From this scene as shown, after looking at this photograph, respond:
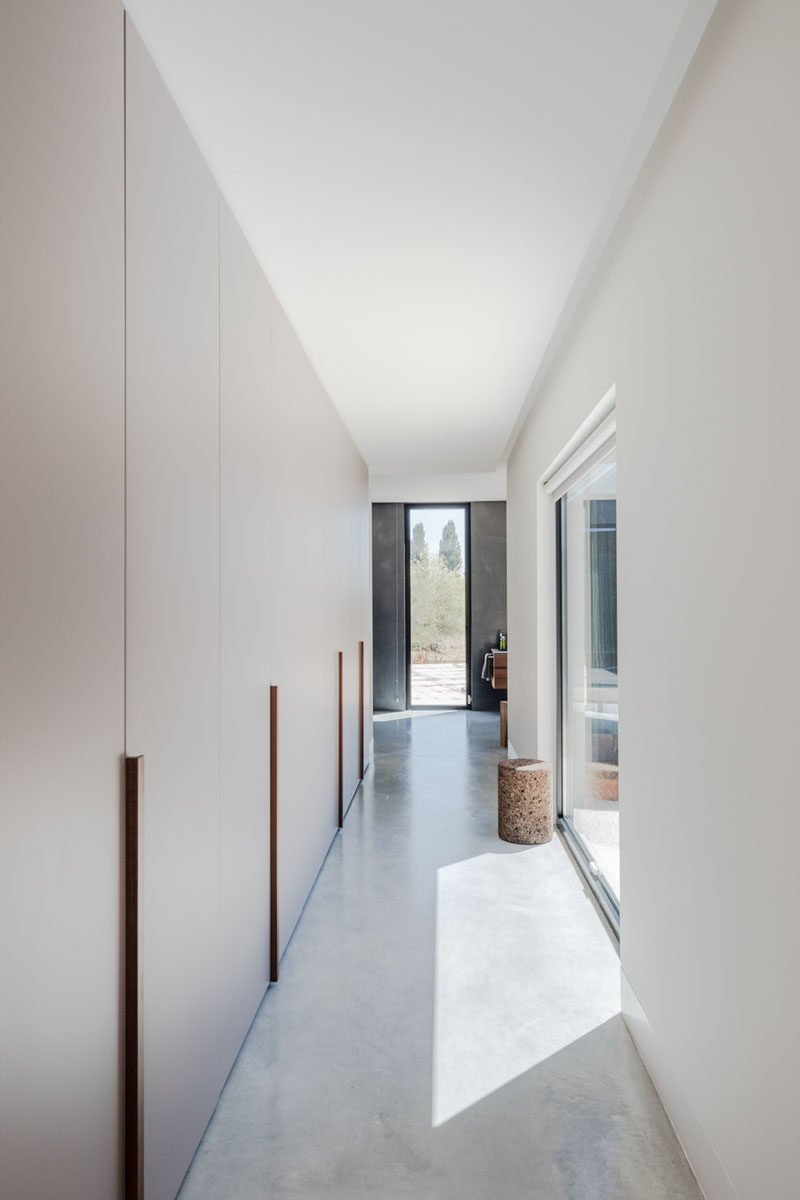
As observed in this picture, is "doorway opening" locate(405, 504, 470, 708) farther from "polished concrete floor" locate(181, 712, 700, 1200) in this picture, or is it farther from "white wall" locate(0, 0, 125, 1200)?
"white wall" locate(0, 0, 125, 1200)

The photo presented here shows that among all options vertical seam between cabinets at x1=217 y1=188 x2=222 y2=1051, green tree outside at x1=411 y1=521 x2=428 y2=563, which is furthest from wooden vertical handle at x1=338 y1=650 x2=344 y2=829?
green tree outside at x1=411 y1=521 x2=428 y2=563

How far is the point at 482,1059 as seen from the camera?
6.79 feet

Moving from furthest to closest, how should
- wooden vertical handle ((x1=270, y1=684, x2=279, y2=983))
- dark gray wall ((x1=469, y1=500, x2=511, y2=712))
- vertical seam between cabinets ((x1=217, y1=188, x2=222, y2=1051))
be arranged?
dark gray wall ((x1=469, y1=500, x2=511, y2=712)), wooden vertical handle ((x1=270, y1=684, x2=279, y2=983)), vertical seam between cabinets ((x1=217, y1=188, x2=222, y2=1051))

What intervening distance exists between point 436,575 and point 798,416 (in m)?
→ 7.89

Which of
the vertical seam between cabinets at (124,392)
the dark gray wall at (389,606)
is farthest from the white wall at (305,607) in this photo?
the dark gray wall at (389,606)

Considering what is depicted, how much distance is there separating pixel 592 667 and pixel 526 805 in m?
1.00

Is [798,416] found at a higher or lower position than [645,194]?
lower

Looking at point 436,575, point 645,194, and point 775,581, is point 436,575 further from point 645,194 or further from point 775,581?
point 775,581

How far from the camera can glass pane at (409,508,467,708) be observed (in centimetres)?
906

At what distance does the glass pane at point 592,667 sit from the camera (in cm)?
309

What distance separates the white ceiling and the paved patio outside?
6.30 metres

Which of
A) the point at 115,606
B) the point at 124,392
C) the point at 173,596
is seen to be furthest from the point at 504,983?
the point at 124,392

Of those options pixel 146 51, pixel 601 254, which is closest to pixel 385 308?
pixel 601 254

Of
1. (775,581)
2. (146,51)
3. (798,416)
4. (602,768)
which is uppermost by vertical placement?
(146,51)
